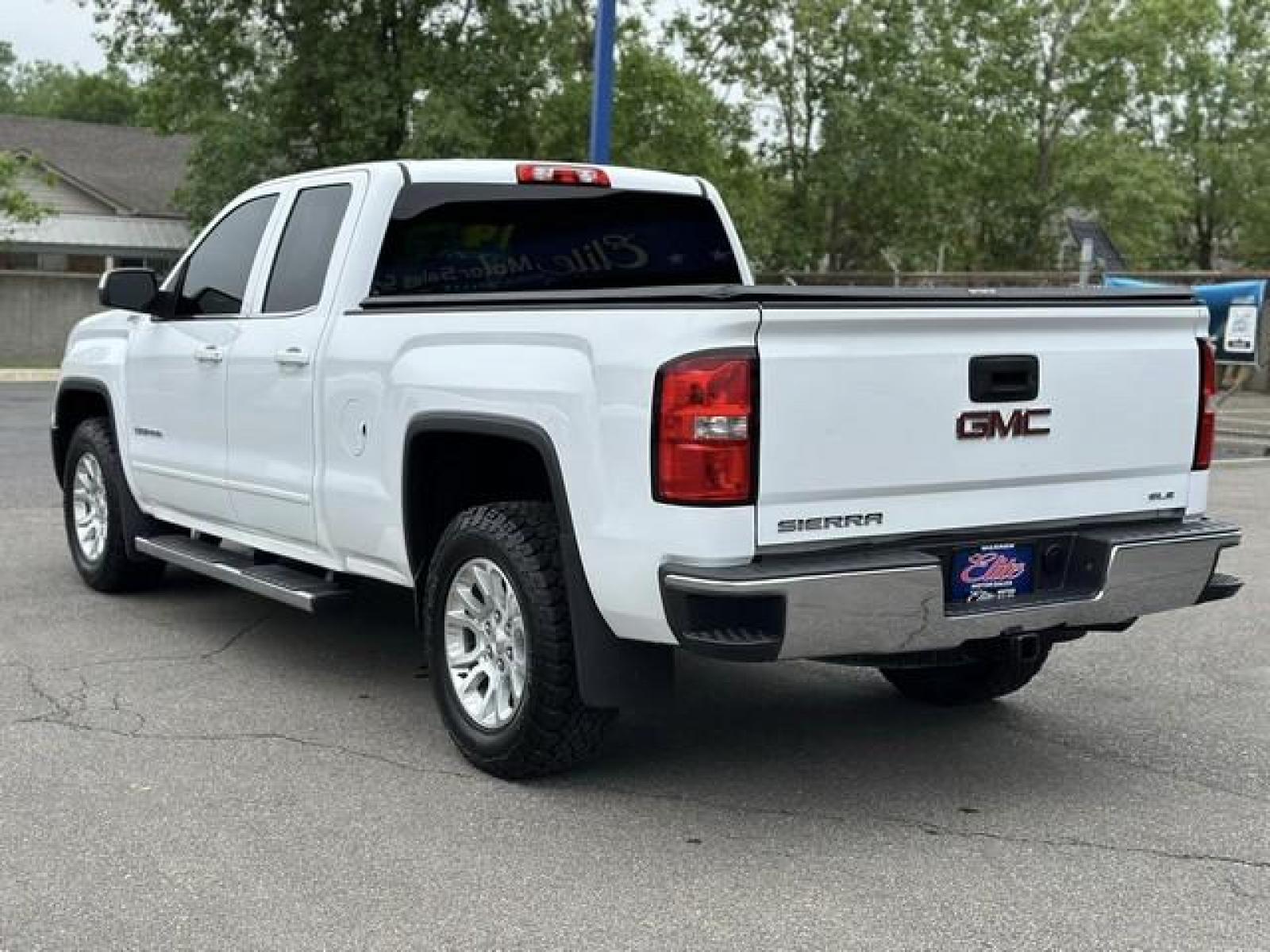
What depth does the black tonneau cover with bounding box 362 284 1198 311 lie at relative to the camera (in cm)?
427

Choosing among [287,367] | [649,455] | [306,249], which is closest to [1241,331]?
[306,249]

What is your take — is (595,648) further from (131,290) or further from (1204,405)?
(131,290)

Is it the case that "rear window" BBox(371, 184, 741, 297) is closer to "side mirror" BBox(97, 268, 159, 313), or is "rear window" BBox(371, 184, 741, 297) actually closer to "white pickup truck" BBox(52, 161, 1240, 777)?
"white pickup truck" BBox(52, 161, 1240, 777)

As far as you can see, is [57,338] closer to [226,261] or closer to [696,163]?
[696,163]

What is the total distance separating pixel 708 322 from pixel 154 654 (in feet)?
11.5

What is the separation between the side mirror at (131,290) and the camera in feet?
22.9

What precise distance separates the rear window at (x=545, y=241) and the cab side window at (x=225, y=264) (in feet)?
2.89

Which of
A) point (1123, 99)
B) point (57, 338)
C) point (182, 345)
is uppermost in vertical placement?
point (1123, 99)

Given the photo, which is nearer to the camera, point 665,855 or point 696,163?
point 665,855

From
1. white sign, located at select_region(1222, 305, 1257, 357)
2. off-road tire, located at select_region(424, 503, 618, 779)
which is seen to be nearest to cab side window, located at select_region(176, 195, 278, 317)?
off-road tire, located at select_region(424, 503, 618, 779)

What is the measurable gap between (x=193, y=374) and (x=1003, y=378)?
144 inches

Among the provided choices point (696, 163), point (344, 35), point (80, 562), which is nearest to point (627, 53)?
point (696, 163)

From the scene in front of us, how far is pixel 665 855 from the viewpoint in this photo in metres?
4.42

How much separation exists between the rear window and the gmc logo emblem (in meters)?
2.26
